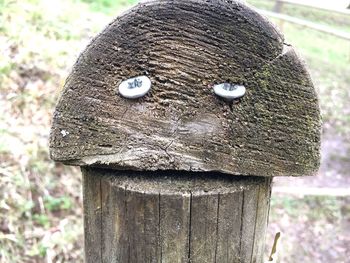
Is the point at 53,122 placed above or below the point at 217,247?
above

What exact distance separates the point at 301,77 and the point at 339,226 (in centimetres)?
349

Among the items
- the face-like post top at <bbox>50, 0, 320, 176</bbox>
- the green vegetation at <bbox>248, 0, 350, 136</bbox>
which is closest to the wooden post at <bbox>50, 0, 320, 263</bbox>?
the face-like post top at <bbox>50, 0, 320, 176</bbox>

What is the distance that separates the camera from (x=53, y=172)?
3330 millimetres

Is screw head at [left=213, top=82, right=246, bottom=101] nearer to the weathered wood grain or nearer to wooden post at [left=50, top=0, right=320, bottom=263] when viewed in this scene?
wooden post at [left=50, top=0, right=320, bottom=263]

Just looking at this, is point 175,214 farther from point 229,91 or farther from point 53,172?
point 53,172

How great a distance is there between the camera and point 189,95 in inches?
38.5

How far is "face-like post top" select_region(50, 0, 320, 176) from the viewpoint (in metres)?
0.94

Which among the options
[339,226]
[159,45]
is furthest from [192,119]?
[339,226]

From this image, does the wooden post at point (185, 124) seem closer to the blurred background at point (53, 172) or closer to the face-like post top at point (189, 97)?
the face-like post top at point (189, 97)

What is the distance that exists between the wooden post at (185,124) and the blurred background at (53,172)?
1.06 m

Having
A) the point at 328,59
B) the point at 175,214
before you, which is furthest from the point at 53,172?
the point at 328,59

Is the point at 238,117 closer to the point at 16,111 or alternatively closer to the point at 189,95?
the point at 189,95

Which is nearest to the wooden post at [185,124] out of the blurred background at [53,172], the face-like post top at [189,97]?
the face-like post top at [189,97]

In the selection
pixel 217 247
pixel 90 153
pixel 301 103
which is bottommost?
pixel 217 247
